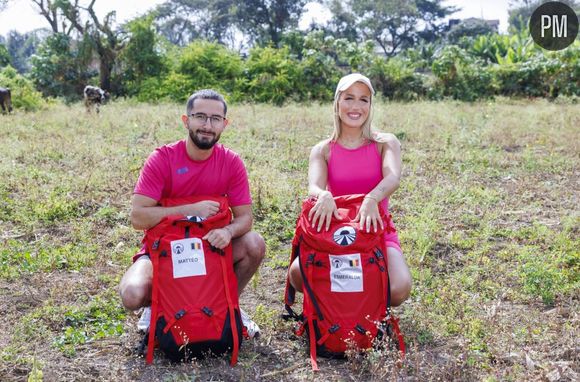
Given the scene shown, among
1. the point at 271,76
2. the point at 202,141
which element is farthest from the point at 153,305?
the point at 271,76

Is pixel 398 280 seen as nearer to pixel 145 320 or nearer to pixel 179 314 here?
pixel 179 314

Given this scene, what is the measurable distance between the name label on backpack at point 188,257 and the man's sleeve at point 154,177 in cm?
35

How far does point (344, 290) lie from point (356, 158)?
0.85 meters

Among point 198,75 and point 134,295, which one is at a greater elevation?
point 198,75

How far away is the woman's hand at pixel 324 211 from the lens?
3.11 m

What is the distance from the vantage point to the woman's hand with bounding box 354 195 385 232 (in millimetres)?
3072

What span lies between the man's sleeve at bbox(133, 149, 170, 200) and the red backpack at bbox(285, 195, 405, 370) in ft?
2.87

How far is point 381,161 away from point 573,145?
542 cm

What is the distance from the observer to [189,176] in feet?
10.8

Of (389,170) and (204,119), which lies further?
(389,170)

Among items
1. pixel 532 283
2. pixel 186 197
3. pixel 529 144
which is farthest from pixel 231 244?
pixel 529 144

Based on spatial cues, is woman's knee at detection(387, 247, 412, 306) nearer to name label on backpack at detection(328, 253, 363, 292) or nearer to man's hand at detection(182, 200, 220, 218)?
name label on backpack at detection(328, 253, 363, 292)

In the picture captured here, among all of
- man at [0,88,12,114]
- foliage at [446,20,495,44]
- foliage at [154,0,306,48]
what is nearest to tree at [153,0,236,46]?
foliage at [154,0,306,48]

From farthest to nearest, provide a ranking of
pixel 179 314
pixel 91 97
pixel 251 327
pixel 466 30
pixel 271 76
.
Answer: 1. pixel 466 30
2. pixel 271 76
3. pixel 91 97
4. pixel 251 327
5. pixel 179 314
